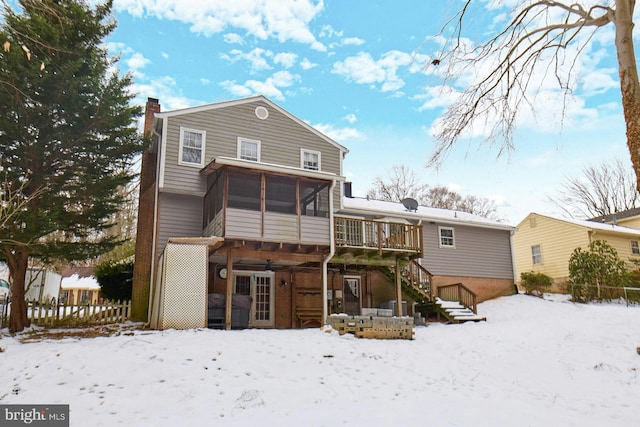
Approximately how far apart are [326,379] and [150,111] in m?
12.8

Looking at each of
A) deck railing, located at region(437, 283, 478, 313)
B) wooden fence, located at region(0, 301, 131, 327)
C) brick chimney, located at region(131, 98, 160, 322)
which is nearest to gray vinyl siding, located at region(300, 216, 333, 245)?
brick chimney, located at region(131, 98, 160, 322)

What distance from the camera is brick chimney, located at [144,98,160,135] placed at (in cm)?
1727

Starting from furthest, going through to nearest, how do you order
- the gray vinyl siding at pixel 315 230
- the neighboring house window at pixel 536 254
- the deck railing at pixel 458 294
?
the neighboring house window at pixel 536 254 < the deck railing at pixel 458 294 < the gray vinyl siding at pixel 315 230

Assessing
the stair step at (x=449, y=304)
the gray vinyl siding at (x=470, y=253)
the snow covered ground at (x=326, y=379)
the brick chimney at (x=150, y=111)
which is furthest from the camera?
the gray vinyl siding at (x=470, y=253)

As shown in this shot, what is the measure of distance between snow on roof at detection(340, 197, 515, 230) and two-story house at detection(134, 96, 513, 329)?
144 millimetres

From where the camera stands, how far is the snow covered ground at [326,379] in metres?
6.91

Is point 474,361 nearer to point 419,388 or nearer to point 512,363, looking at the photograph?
point 512,363

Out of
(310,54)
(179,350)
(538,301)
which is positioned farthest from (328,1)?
(538,301)

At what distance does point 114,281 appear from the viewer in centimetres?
1766

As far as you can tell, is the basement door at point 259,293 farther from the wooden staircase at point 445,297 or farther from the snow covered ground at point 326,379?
the wooden staircase at point 445,297

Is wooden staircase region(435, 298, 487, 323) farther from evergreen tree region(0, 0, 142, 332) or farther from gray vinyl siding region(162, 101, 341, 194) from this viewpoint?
evergreen tree region(0, 0, 142, 332)

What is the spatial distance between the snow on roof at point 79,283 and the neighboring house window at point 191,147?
21.7m

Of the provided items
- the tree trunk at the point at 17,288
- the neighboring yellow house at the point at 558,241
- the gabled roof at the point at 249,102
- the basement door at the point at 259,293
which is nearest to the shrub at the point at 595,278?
the neighboring yellow house at the point at 558,241

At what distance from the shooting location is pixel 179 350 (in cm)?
980
